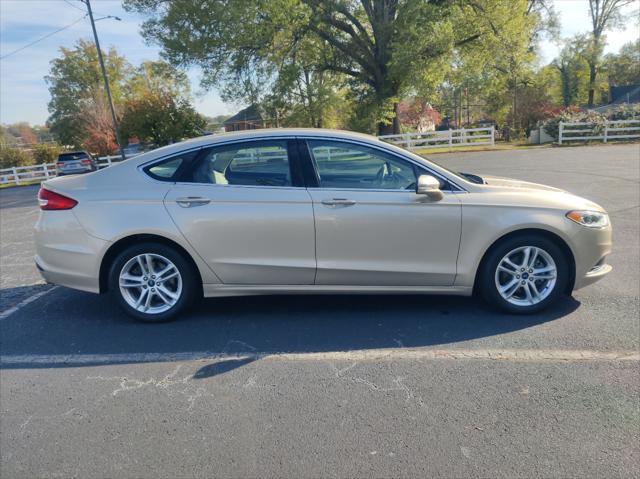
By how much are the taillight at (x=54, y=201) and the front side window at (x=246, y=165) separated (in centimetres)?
110

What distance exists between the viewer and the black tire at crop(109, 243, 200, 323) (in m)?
4.12

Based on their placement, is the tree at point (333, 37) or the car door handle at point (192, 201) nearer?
the car door handle at point (192, 201)

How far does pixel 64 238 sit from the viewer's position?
163 inches

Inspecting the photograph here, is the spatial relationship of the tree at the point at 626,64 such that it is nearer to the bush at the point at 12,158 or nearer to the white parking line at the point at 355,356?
the bush at the point at 12,158

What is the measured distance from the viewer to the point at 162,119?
28.9 metres

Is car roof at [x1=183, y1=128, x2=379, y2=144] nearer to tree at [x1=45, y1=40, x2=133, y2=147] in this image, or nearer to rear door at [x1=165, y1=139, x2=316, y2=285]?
rear door at [x1=165, y1=139, x2=316, y2=285]

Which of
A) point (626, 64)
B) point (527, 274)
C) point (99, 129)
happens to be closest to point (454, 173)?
point (527, 274)

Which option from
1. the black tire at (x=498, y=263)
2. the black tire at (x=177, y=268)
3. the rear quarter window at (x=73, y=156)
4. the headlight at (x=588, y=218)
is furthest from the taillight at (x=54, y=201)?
the rear quarter window at (x=73, y=156)

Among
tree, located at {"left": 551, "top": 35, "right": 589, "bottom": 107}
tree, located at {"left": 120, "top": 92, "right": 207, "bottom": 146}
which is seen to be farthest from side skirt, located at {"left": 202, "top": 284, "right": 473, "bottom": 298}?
tree, located at {"left": 551, "top": 35, "right": 589, "bottom": 107}

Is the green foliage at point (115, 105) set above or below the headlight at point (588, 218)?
above

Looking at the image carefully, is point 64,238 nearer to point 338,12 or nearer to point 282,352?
point 282,352

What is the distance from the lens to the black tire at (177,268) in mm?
4117

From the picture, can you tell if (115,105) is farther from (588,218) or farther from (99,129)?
(588,218)

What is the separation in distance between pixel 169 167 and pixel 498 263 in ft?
9.81
